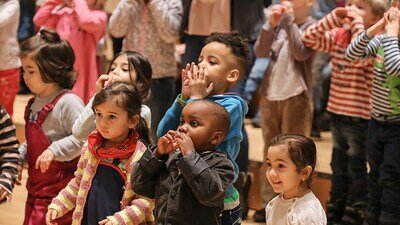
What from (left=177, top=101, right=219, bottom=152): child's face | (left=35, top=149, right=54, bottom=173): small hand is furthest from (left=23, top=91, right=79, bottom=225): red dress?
(left=177, top=101, right=219, bottom=152): child's face

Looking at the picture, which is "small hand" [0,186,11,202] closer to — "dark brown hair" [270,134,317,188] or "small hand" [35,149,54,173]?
"small hand" [35,149,54,173]

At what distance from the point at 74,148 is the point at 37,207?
1.03ft

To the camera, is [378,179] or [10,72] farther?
[10,72]

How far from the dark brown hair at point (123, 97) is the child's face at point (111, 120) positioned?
2 cm

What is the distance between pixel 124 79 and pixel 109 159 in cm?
45

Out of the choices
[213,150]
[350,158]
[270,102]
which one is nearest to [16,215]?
[270,102]

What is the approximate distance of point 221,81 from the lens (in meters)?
3.13

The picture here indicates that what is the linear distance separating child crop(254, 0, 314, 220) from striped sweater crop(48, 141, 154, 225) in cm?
134

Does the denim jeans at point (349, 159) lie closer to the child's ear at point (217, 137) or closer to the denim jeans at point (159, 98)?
the denim jeans at point (159, 98)

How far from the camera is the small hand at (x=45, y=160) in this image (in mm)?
3508

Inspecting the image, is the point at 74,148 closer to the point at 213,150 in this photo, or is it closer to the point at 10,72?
the point at 213,150

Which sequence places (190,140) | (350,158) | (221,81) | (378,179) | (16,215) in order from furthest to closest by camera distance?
(16,215), (350,158), (378,179), (221,81), (190,140)

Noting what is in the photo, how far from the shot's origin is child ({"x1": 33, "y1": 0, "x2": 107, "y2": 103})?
4.97 meters

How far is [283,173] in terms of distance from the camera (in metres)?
2.79
